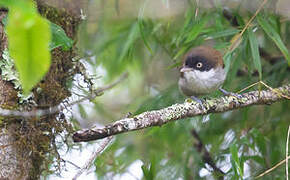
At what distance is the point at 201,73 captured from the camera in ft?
11.2

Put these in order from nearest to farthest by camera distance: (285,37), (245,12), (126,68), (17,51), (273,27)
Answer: (17,51)
(273,27)
(245,12)
(285,37)
(126,68)

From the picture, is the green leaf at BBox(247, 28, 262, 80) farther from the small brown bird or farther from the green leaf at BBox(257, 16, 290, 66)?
the small brown bird

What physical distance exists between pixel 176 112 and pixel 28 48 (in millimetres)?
1380

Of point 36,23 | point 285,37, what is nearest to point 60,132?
point 36,23

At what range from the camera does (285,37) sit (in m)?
3.71

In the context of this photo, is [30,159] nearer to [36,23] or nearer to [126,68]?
[36,23]

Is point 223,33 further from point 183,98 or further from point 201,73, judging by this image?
point 183,98

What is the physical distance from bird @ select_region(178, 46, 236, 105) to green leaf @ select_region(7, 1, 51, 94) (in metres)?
2.46

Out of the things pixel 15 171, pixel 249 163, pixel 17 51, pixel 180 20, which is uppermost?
pixel 180 20

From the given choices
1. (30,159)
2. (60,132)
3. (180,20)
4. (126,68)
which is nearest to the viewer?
(30,159)

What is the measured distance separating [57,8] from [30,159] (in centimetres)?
91

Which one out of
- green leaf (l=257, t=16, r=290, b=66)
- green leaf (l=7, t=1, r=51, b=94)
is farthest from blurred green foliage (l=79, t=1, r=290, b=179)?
green leaf (l=7, t=1, r=51, b=94)

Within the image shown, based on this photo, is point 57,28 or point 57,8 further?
point 57,8

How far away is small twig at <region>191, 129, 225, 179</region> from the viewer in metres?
3.11
